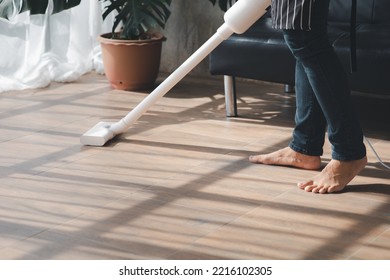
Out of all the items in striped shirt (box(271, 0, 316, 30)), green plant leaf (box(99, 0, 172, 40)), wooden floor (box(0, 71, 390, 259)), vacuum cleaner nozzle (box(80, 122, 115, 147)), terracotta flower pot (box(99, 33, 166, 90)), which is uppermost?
striped shirt (box(271, 0, 316, 30))

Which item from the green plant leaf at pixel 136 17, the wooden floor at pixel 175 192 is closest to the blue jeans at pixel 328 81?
the wooden floor at pixel 175 192

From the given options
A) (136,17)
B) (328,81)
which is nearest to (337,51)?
(328,81)

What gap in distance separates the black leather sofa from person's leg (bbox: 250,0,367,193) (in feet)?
1.73

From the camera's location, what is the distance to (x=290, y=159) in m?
2.71

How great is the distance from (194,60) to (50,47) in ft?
5.29

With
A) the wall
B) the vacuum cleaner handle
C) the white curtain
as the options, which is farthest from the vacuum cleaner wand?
the wall

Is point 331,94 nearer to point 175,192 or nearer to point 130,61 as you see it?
point 175,192

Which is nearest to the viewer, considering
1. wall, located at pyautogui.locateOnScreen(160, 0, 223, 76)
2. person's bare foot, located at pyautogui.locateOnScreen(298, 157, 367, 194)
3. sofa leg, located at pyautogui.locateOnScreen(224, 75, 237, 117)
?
person's bare foot, located at pyautogui.locateOnScreen(298, 157, 367, 194)

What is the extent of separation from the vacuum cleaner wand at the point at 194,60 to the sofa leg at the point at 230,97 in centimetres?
50

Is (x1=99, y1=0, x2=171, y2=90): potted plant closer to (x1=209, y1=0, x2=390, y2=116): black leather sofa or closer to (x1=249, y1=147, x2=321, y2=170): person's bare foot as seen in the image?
(x1=209, y1=0, x2=390, y2=116): black leather sofa

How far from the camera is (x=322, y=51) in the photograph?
7.74ft

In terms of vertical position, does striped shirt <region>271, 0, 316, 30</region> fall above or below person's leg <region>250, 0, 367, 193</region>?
above

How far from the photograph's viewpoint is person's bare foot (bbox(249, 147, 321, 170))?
269 cm
